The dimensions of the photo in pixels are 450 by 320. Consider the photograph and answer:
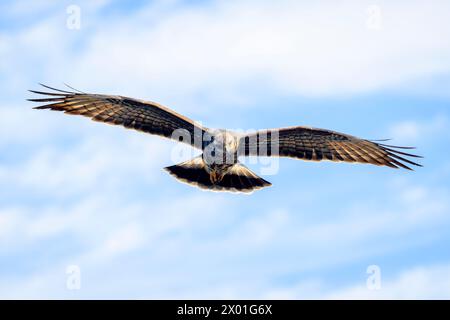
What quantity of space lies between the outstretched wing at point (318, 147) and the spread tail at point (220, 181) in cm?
44

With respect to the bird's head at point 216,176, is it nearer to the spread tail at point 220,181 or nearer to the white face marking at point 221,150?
the spread tail at point 220,181

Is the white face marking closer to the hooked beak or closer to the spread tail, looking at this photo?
the hooked beak

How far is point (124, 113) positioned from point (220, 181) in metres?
2.16

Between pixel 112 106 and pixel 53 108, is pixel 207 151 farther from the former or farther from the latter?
pixel 53 108

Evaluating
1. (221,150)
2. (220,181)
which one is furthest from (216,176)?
(221,150)

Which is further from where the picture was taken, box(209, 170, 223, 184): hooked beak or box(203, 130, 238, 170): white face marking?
box(209, 170, 223, 184): hooked beak

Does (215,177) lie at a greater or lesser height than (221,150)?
lesser

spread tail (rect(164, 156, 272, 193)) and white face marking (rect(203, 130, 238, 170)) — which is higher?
white face marking (rect(203, 130, 238, 170))

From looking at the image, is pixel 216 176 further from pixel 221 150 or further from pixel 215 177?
pixel 221 150

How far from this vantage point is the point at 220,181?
574 inches

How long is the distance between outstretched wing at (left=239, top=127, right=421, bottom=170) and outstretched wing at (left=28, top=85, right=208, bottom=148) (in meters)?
1.04

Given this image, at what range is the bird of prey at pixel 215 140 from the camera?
46.0ft

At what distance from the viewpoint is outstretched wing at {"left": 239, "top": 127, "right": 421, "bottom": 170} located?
14375 mm
